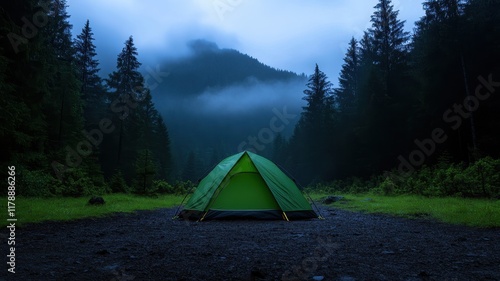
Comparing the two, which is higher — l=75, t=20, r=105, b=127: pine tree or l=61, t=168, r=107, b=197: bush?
l=75, t=20, r=105, b=127: pine tree

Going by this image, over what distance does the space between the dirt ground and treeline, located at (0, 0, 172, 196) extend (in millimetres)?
9598

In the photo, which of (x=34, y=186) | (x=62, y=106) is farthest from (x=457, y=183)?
(x=62, y=106)

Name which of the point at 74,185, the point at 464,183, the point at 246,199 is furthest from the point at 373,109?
the point at 74,185

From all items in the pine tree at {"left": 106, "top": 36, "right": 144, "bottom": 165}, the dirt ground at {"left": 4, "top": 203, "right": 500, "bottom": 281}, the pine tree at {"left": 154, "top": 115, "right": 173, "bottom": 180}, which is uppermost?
the pine tree at {"left": 106, "top": 36, "right": 144, "bottom": 165}

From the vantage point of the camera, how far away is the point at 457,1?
68.7 ft

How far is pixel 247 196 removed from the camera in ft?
35.2

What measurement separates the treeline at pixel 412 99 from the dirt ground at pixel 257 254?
9.87 meters

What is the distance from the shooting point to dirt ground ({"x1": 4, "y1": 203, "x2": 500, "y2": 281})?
151 inches

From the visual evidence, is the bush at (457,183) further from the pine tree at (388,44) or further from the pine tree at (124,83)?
the pine tree at (124,83)

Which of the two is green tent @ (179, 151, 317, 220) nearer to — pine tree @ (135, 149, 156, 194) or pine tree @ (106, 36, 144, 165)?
pine tree @ (135, 149, 156, 194)

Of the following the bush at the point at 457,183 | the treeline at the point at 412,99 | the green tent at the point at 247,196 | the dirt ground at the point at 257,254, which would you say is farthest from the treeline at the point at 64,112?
the treeline at the point at 412,99

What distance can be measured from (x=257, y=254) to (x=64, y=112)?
25631mm

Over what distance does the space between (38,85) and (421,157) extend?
2666cm

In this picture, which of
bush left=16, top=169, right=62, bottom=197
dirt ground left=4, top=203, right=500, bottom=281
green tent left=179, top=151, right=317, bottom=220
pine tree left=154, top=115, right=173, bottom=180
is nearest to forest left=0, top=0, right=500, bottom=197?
bush left=16, top=169, right=62, bottom=197
